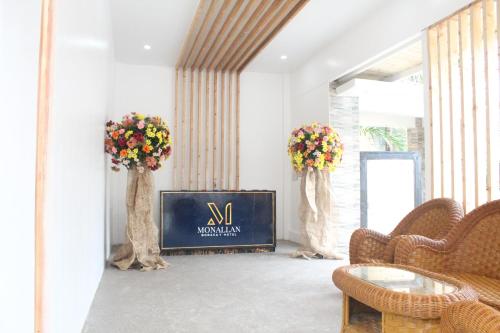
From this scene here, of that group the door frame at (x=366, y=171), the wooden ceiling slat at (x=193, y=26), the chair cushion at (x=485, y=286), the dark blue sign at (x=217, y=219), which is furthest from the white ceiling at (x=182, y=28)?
the chair cushion at (x=485, y=286)

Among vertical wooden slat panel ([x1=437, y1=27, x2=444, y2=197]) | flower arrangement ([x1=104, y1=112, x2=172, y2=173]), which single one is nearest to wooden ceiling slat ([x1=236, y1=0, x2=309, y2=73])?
vertical wooden slat panel ([x1=437, y1=27, x2=444, y2=197])

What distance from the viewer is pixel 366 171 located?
6672mm

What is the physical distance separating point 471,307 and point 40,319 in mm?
1547

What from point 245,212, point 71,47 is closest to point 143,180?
point 245,212

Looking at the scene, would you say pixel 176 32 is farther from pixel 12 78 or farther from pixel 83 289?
pixel 12 78

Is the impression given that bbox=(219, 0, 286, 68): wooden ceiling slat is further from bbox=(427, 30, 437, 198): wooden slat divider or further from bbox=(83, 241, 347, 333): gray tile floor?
bbox=(83, 241, 347, 333): gray tile floor

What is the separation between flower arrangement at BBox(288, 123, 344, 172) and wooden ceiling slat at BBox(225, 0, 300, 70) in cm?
134

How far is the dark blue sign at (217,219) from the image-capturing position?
233 inches

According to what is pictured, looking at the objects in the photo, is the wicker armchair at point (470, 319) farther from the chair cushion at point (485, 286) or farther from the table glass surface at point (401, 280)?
the chair cushion at point (485, 286)

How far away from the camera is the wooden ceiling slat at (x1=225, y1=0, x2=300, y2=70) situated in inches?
179

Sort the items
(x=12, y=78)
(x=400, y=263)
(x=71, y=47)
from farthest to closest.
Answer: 1. (x=400, y=263)
2. (x=71, y=47)
3. (x=12, y=78)

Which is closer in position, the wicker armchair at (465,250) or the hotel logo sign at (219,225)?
the wicker armchair at (465,250)

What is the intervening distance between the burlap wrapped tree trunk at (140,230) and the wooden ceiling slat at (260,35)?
2.21 metres

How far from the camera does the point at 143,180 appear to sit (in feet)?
16.4
